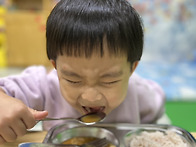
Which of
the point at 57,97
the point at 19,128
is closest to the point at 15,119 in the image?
the point at 19,128

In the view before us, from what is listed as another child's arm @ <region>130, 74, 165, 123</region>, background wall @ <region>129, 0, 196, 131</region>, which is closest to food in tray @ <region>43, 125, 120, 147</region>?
another child's arm @ <region>130, 74, 165, 123</region>

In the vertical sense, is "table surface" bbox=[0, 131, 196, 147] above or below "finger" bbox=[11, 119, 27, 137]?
below

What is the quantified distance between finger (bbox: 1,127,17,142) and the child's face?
0.40 feet

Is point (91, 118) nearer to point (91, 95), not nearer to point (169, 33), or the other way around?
point (91, 95)

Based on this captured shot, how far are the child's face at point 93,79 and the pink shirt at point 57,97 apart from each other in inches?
5.4

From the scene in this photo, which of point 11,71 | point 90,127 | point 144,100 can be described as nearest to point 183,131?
point 90,127

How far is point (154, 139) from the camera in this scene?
525 millimetres

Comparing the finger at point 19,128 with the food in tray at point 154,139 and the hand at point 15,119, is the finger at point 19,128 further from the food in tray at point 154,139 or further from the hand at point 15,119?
the food in tray at point 154,139

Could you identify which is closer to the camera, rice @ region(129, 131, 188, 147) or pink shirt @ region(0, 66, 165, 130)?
rice @ region(129, 131, 188, 147)

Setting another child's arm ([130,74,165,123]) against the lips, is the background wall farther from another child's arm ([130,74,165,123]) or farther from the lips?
the lips

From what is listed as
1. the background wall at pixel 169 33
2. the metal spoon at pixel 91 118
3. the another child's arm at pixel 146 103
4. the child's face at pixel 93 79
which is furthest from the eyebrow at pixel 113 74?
the background wall at pixel 169 33

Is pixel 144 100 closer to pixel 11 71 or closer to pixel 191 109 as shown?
pixel 191 109

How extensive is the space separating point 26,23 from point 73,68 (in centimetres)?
225

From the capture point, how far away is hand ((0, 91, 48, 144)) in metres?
0.48
